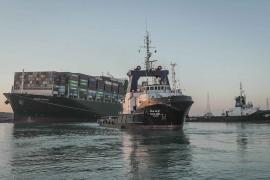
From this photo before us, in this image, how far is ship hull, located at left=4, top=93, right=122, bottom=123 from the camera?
4554 inches

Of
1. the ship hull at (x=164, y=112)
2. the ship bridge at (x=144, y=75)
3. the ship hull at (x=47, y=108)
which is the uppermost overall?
the ship bridge at (x=144, y=75)

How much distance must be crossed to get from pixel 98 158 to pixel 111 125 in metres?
56.8

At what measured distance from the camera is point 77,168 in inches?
817

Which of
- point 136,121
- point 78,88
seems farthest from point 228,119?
point 136,121

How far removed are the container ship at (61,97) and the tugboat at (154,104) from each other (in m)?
51.3

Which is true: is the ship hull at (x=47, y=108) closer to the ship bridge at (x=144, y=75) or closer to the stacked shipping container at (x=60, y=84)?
the stacked shipping container at (x=60, y=84)

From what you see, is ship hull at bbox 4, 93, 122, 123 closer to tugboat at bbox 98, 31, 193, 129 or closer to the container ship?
the container ship

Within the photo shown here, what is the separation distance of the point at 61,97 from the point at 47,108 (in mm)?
5770

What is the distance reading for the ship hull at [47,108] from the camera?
116 metres

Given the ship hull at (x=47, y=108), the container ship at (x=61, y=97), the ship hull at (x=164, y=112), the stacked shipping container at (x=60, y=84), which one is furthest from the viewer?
the stacked shipping container at (x=60, y=84)

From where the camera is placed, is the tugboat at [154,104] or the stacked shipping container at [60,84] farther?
the stacked shipping container at [60,84]

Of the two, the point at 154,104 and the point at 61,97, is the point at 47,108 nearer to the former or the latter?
the point at 61,97

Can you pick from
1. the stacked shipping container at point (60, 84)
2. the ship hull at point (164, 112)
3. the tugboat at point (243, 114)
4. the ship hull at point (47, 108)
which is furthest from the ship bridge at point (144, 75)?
the tugboat at point (243, 114)

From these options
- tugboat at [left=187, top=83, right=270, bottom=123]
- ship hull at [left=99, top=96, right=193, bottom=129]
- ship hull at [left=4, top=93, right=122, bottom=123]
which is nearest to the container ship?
ship hull at [left=4, top=93, right=122, bottom=123]
